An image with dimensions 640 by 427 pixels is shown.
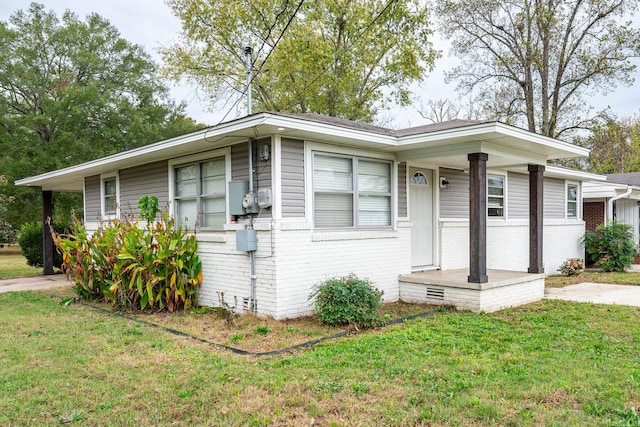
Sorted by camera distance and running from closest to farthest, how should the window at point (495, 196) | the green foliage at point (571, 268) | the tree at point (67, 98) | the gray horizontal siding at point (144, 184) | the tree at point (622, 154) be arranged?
1. the gray horizontal siding at point (144, 184)
2. the window at point (495, 196)
3. the green foliage at point (571, 268)
4. the tree at point (67, 98)
5. the tree at point (622, 154)

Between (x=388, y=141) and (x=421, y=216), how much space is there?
2.15m

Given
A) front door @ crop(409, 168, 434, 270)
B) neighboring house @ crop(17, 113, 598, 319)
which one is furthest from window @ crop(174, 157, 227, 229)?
front door @ crop(409, 168, 434, 270)

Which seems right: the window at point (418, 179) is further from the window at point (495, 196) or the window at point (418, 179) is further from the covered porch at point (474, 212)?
the window at point (495, 196)

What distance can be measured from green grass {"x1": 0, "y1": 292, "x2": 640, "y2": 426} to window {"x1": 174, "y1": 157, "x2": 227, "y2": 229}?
2248 mm

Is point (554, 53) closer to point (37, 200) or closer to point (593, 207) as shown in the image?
point (593, 207)

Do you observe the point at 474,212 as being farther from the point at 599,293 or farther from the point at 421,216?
the point at 599,293

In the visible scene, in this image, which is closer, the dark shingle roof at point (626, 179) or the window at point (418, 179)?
the window at point (418, 179)

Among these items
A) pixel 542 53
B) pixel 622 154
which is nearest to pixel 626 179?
pixel 542 53

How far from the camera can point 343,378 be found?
4062 mm

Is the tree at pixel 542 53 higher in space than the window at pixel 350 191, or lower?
higher

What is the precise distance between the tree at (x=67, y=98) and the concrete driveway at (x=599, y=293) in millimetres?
17964

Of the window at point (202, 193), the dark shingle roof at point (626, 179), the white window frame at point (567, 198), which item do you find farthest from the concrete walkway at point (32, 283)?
the dark shingle roof at point (626, 179)

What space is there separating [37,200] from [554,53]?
22.9m

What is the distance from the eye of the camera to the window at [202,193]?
7457 millimetres
